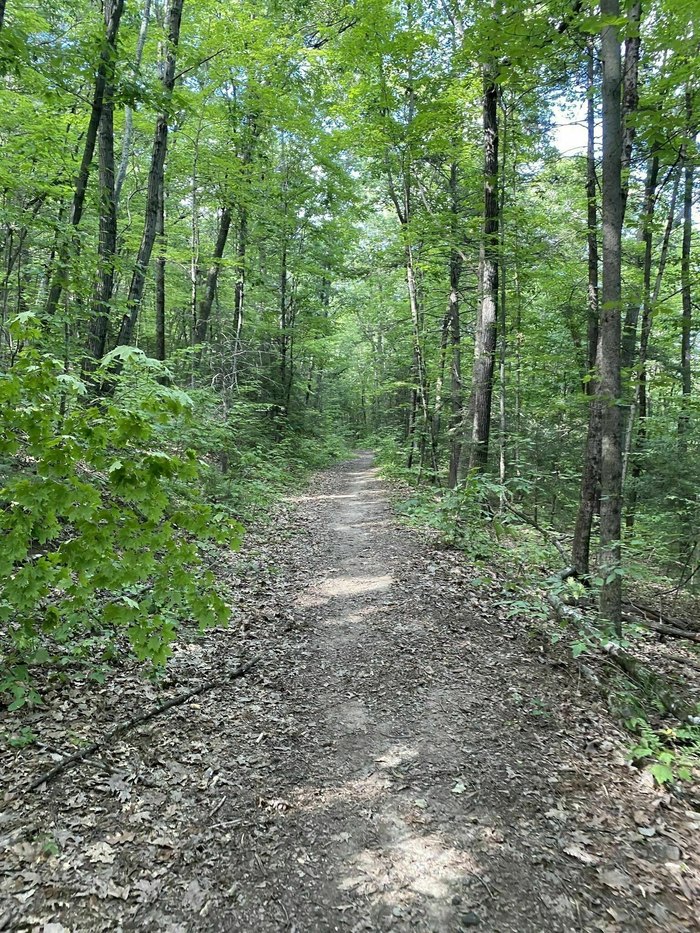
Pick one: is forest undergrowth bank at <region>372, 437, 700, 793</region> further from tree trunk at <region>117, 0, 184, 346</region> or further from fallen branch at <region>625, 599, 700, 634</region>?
tree trunk at <region>117, 0, 184, 346</region>

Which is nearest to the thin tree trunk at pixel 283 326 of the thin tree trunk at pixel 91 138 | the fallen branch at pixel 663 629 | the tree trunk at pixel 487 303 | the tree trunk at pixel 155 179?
the tree trunk at pixel 155 179

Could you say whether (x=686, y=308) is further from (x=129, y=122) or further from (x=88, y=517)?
(x=129, y=122)

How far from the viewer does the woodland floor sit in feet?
9.63

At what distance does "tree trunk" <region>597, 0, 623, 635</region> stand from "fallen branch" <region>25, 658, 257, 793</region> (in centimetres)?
414

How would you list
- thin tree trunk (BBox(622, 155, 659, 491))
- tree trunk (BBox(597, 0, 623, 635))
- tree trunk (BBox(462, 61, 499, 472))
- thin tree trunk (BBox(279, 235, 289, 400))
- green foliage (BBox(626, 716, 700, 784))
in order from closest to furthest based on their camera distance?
green foliage (BBox(626, 716, 700, 784)) → tree trunk (BBox(597, 0, 623, 635)) → thin tree trunk (BBox(622, 155, 659, 491)) → tree trunk (BBox(462, 61, 499, 472)) → thin tree trunk (BBox(279, 235, 289, 400))

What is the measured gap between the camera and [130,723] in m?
4.33

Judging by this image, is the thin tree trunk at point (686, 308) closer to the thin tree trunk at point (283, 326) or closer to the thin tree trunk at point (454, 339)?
the thin tree trunk at point (454, 339)

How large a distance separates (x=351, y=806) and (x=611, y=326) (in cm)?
539

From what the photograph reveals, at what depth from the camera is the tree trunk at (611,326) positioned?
5.43 m

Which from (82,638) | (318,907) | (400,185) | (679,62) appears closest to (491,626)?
(318,907)

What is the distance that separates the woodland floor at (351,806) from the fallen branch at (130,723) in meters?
0.08

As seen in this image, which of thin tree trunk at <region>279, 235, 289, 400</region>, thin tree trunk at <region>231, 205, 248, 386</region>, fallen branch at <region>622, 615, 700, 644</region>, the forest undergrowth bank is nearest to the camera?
the forest undergrowth bank

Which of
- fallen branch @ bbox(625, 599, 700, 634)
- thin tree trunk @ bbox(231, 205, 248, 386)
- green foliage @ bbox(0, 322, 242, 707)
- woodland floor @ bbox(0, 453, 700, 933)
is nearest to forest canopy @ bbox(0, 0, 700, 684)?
green foliage @ bbox(0, 322, 242, 707)

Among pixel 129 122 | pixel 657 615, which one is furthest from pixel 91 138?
pixel 657 615
